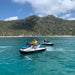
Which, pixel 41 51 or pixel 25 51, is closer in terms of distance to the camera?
pixel 25 51

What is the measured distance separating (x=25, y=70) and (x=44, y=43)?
39.5 metres

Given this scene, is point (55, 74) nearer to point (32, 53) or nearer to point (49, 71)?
point (49, 71)

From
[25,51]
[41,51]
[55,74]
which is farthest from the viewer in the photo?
[41,51]

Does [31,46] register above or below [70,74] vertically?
above

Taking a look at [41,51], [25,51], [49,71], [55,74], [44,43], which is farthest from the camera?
[44,43]

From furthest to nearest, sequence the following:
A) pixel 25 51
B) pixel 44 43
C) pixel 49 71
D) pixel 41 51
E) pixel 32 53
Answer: pixel 44 43 < pixel 41 51 < pixel 32 53 < pixel 25 51 < pixel 49 71

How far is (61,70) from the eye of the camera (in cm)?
1836

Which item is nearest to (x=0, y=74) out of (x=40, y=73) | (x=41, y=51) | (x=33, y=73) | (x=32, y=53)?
(x=33, y=73)

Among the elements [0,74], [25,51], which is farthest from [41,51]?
[0,74]

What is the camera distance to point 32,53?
32.3 metres

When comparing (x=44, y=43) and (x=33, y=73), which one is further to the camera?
(x=44, y=43)

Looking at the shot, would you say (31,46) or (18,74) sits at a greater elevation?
(31,46)

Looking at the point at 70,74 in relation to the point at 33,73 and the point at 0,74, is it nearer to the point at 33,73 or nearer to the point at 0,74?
the point at 33,73

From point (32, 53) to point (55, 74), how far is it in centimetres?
1618
